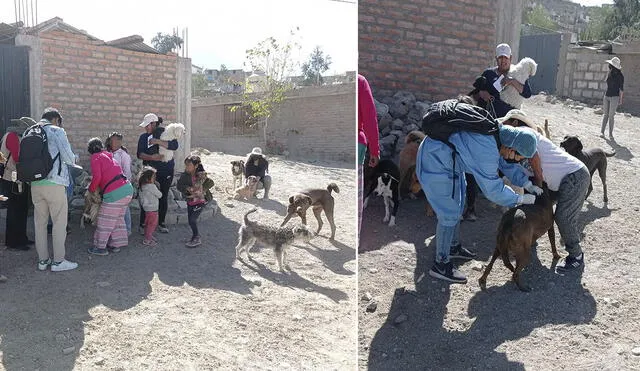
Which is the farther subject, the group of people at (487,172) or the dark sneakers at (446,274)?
the dark sneakers at (446,274)

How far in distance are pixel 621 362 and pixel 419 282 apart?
34.2 inches

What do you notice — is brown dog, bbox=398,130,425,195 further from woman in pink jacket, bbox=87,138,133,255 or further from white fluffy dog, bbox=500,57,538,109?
woman in pink jacket, bbox=87,138,133,255

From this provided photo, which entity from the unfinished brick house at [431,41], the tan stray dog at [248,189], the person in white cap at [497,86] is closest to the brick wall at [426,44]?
the unfinished brick house at [431,41]

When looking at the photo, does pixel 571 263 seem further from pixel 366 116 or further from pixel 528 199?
pixel 366 116

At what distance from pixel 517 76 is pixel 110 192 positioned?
8.34 feet

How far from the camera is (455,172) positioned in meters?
2.43

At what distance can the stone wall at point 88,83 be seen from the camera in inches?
135

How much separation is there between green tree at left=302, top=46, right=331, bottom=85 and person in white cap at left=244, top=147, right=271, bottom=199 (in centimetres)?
110

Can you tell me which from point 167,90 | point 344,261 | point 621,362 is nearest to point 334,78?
point 344,261

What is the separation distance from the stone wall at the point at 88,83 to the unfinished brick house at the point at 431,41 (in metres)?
1.21

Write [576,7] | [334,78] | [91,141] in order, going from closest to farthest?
[334,78] → [91,141] → [576,7]

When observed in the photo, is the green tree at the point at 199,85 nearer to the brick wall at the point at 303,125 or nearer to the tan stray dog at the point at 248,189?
the brick wall at the point at 303,125

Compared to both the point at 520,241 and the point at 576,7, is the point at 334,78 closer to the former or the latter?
the point at 520,241

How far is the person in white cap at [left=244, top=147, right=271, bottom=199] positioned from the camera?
123 inches
